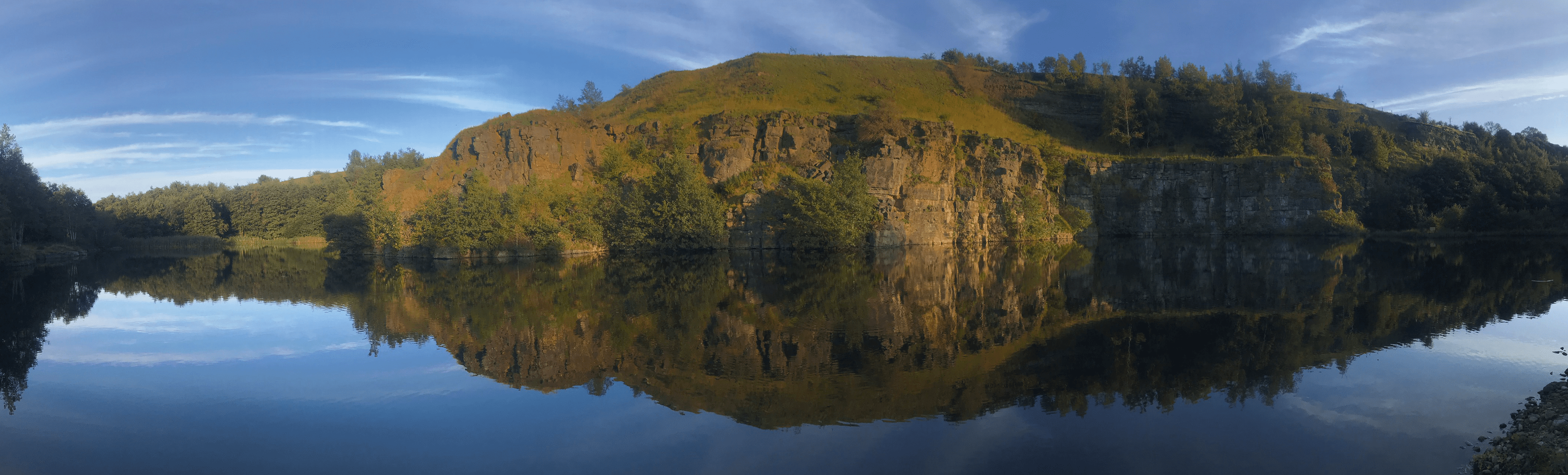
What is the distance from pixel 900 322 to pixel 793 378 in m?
5.57

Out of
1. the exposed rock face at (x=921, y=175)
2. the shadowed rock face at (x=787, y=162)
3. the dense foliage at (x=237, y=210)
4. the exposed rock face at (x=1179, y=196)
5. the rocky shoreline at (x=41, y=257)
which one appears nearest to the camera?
the rocky shoreline at (x=41, y=257)

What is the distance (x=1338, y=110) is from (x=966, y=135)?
44.0m

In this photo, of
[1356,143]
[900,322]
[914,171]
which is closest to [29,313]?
[900,322]

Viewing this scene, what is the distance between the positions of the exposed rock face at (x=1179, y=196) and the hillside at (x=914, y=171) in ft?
0.54

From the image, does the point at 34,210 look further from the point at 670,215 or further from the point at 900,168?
the point at 900,168

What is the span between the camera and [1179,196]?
212 ft

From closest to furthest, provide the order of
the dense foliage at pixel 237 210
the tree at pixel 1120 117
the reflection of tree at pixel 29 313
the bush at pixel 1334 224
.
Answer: the reflection of tree at pixel 29 313
the bush at pixel 1334 224
the tree at pixel 1120 117
the dense foliage at pixel 237 210

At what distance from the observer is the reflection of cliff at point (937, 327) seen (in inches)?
365

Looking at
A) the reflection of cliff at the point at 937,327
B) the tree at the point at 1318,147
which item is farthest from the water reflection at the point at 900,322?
the tree at the point at 1318,147

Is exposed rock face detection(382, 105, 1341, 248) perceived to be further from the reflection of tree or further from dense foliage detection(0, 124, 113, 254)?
dense foliage detection(0, 124, 113, 254)

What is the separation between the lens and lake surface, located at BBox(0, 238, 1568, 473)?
7.01m

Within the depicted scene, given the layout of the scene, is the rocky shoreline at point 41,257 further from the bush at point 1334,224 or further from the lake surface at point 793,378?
the bush at point 1334,224

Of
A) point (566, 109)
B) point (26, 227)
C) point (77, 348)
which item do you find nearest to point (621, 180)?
point (566, 109)

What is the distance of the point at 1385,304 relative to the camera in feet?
54.5
